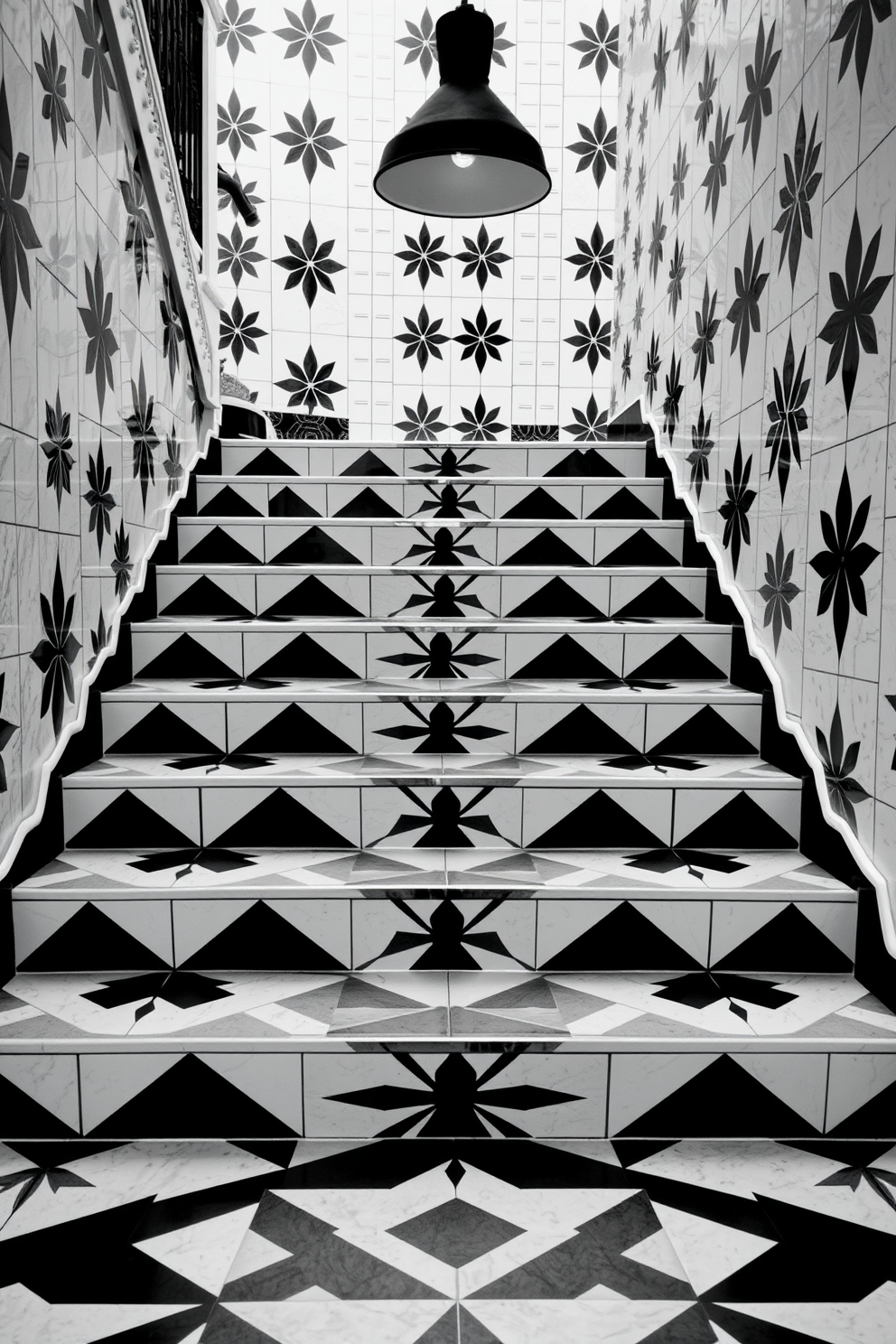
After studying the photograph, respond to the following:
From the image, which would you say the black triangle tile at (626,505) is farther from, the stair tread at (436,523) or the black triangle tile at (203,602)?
the black triangle tile at (203,602)

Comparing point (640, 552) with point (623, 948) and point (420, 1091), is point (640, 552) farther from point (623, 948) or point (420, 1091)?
point (420, 1091)

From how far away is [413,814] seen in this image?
177 centimetres

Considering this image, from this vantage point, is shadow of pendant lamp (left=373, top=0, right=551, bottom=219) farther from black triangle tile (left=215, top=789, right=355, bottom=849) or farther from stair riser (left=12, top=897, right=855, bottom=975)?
stair riser (left=12, top=897, right=855, bottom=975)

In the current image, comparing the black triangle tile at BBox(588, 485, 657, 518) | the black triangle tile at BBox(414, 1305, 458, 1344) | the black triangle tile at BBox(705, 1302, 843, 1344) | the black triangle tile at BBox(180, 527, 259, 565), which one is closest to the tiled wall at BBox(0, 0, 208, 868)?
the black triangle tile at BBox(180, 527, 259, 565)

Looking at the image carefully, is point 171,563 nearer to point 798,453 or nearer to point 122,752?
point 122,752

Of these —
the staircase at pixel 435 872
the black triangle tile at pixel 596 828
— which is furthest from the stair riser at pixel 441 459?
the black triangle tile at pixel 596 828

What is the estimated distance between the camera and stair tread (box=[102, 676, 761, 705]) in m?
1.96

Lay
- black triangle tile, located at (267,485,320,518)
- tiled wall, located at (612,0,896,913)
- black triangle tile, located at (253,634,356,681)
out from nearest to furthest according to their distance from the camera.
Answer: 1. tiled wall, located at (612,0,896,913)
2. black triangle tile, located at (253,634,356,681)
3. black triangle tile, located at (267,485,320,518)

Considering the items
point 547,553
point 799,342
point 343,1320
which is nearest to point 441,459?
point 547,553

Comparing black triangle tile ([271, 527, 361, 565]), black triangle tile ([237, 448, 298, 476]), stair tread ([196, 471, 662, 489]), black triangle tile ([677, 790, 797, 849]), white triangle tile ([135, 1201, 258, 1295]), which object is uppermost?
black triangle tile ([237, 448, 298, 476])

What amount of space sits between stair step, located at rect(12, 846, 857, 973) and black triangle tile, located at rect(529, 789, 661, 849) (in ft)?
0.65

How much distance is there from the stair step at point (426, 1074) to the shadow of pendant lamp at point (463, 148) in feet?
6.22

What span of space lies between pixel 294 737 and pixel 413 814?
36 centimetres

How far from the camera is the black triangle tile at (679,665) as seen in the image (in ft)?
7.27
